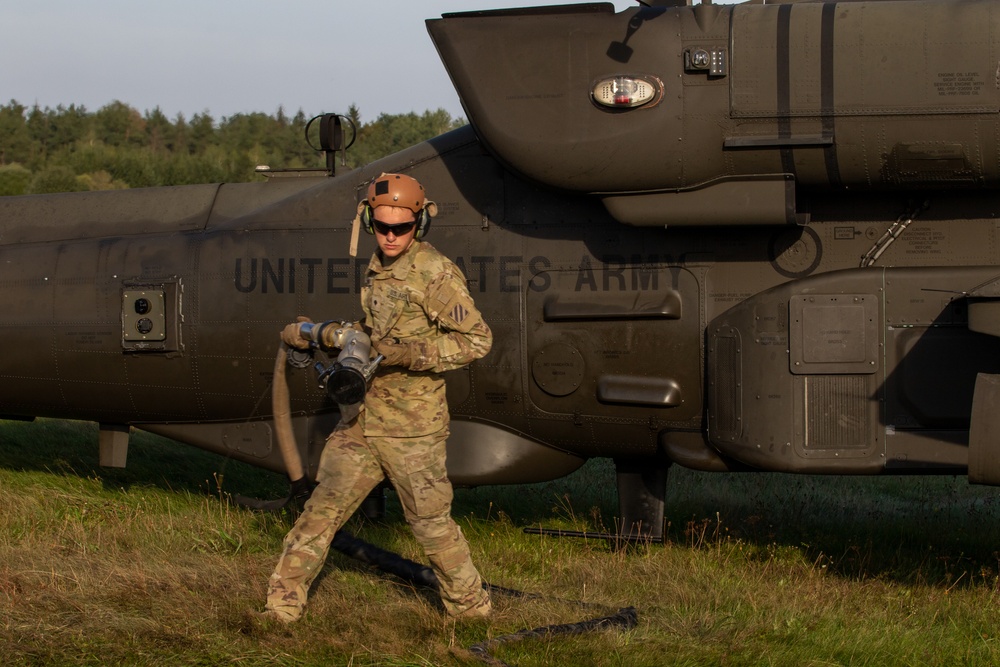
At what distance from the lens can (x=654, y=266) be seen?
7.04m

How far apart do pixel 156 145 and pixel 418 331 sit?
60.1 m

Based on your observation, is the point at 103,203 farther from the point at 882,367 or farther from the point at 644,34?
the point at 882,367

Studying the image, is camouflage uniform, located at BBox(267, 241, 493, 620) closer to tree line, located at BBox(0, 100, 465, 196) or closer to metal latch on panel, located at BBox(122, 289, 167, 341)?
metal latch on panel, located at BBox(122, 289, 167, 341)

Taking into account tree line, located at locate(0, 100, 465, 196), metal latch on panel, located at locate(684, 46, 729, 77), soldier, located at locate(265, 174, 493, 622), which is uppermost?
tree line, located at locate(0, 100, 465, 196)

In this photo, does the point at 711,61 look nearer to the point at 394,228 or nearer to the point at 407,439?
the point at 394,228

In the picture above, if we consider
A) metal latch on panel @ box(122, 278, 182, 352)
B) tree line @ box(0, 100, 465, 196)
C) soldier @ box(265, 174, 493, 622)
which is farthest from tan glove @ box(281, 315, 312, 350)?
tree line @ box(0, 100, 465, 196)

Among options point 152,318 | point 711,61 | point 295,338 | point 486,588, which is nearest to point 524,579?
point 486,588

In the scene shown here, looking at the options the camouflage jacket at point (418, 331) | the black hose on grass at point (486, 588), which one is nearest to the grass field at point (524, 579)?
the black hose on grass at point (486, 588)

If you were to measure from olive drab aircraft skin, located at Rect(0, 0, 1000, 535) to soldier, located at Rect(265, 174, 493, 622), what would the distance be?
60.7 inches

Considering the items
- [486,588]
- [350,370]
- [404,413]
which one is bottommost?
[486,588]

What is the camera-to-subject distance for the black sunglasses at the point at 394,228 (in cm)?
540

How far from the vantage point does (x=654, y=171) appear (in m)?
6.59

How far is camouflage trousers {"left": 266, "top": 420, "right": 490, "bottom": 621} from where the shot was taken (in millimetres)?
5457

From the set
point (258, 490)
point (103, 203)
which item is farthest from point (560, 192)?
point (258, 490)
